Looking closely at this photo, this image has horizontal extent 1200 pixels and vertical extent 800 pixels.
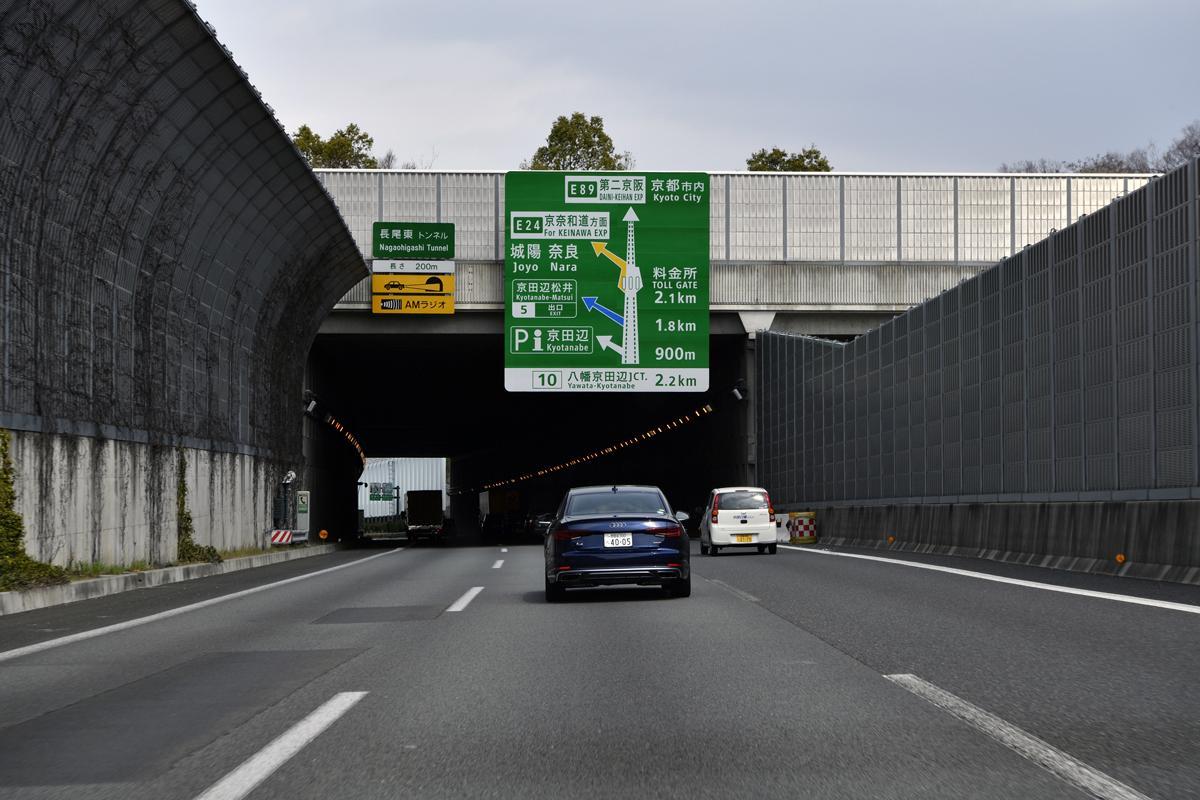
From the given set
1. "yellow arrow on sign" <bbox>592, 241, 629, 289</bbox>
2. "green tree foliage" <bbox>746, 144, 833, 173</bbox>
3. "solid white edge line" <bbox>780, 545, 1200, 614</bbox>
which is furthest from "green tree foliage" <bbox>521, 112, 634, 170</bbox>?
"solid white edge line" <bbox>780, 545, 1200, 614</bbox>

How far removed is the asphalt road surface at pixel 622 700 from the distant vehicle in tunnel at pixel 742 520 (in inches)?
494

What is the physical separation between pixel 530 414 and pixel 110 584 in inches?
1789

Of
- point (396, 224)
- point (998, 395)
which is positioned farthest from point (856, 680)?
point (396, 224)

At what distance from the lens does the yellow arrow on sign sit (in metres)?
38.0

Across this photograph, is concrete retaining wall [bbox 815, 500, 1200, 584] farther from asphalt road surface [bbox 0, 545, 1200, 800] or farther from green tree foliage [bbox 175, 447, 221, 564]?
green tree foliage [bbox 175, 447, 221, 564]

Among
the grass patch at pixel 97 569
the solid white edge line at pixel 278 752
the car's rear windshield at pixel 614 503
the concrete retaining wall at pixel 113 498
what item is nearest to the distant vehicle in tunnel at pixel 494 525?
the concrete retaining wall at pixel 113 498

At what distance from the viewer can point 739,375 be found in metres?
46.6

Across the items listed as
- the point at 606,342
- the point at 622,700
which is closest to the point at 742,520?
the point at 606,342

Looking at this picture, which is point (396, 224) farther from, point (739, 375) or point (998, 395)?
point (998, 395)

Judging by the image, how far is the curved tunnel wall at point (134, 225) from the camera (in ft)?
57.5

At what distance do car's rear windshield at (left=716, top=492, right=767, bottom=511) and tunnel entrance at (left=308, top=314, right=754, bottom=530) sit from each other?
53.1 ft

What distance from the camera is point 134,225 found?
886 inches

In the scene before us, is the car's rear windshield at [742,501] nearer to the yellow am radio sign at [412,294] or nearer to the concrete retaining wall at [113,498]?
the concrete retaining wall at [113,498]

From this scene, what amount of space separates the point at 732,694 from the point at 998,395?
704 inches
